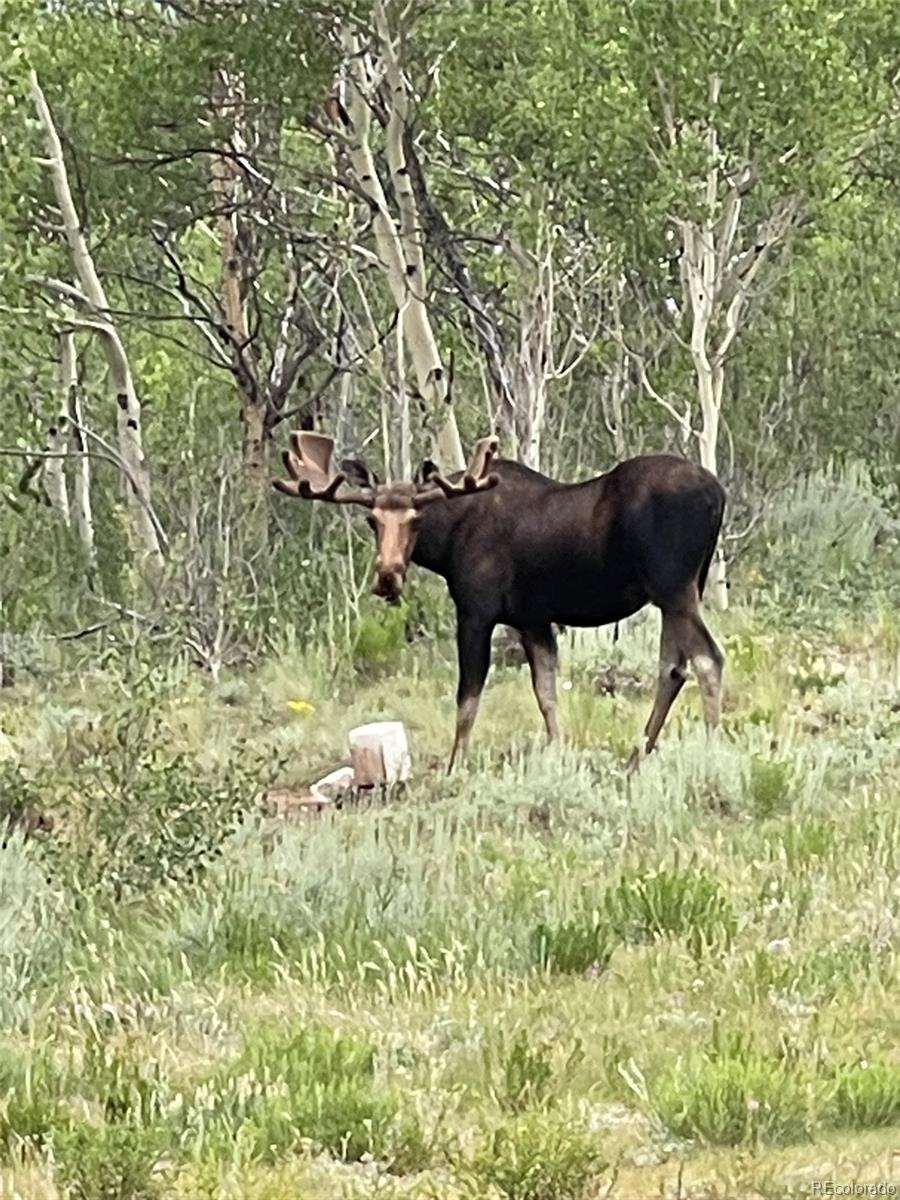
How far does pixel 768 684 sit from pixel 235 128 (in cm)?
726

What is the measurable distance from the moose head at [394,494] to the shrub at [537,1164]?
661 centimetres

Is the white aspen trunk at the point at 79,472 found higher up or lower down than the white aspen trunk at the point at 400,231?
lower down

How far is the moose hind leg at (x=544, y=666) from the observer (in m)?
12.0

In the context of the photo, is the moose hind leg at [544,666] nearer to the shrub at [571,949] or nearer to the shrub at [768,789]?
the shrub at [768,789]

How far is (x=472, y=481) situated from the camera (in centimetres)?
1152

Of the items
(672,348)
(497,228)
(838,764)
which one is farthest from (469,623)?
(672,348)

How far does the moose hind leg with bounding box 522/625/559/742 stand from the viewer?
39.2 ft

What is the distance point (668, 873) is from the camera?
7.68 metres

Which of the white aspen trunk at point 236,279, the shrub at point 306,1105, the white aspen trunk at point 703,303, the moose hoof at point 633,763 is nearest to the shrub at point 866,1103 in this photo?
the shrub at point 306,1105

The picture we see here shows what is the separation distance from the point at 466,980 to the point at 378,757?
4.91m

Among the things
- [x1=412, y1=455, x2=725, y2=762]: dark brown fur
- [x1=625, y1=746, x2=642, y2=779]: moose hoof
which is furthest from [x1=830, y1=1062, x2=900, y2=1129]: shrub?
[x1=412, y1=455, x2=725, y2=762]: dark brown fur

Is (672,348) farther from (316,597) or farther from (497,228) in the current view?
(316,597)

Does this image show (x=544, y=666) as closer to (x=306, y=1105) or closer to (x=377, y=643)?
(x=377, y=643)

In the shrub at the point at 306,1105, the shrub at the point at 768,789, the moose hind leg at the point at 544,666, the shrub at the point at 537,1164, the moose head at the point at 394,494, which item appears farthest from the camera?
the moose hind leg at the point at 544,666
